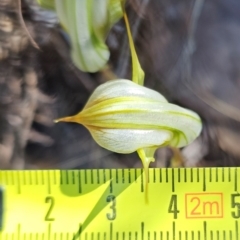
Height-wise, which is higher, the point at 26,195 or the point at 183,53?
the point at 183,53

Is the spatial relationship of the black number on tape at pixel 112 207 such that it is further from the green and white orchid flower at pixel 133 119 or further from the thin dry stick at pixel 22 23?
the thin dry stick at pixel 22 23

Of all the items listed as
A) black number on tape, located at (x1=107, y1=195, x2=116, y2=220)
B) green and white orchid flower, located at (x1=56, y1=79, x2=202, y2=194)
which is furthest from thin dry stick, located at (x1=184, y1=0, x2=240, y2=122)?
black number on tape, located at (x1=107, y1=195, x2=116, y2=220)

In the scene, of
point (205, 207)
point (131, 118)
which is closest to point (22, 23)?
point (131, 118)

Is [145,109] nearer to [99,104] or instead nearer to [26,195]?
[99,104]

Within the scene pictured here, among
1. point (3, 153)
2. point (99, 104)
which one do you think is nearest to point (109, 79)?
point (99, 104)

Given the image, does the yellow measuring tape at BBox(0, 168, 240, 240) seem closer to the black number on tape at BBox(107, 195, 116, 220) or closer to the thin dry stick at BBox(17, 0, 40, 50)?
the black number on tape at BBox(107, 195, 116, 220)

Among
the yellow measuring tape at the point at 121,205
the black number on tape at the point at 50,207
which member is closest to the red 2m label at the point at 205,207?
the yellow measuring tape at the point at 121,205

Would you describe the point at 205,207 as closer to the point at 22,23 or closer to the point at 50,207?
the point at 50,207
